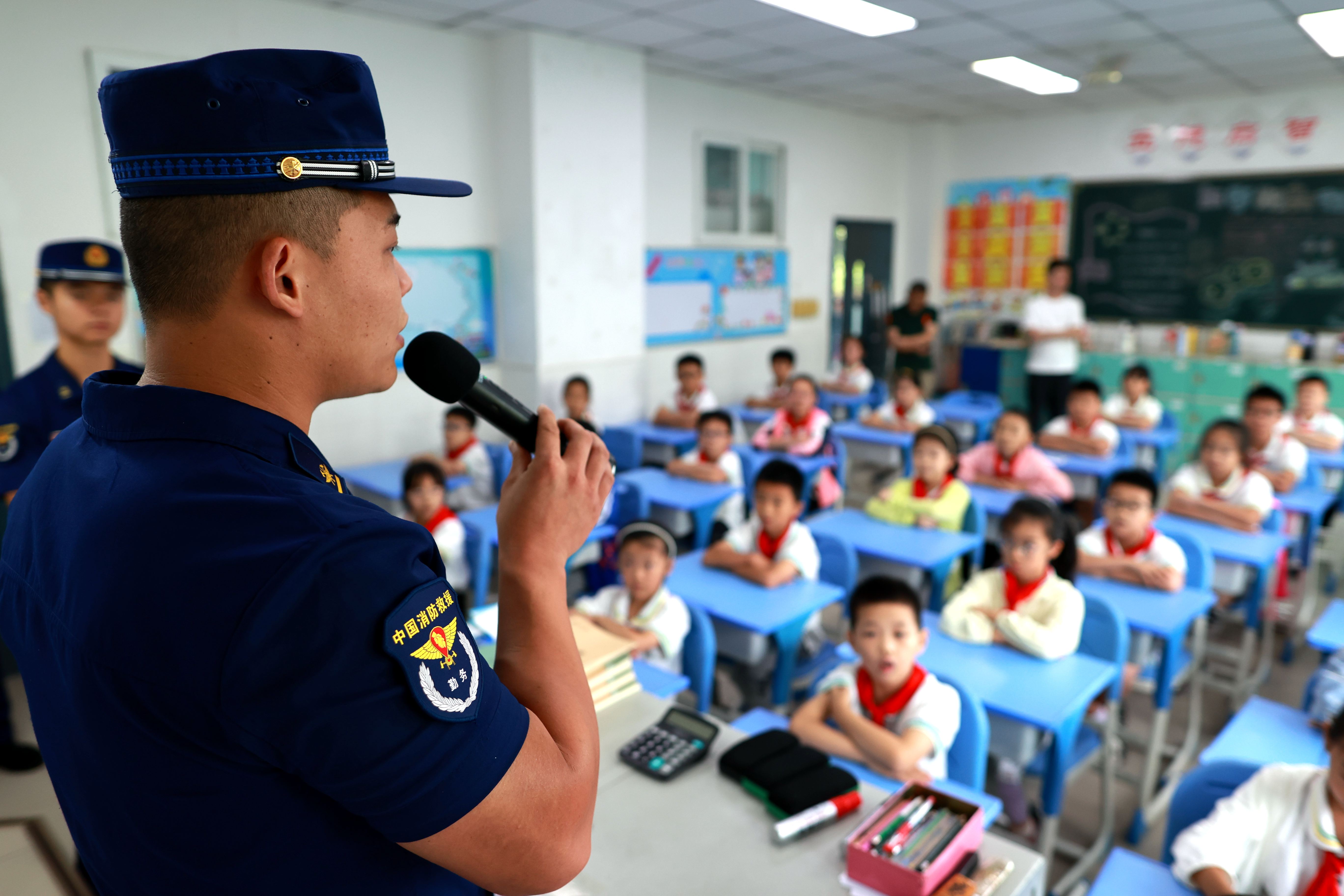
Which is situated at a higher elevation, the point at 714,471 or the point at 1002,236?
the point at 1002,236

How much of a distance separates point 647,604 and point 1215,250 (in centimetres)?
706

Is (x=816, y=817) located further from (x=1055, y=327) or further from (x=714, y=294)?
(x=1055, y=327)

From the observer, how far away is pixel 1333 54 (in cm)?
564

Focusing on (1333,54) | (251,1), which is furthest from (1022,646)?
(1333,54)

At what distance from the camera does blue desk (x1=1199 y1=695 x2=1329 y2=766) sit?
1.90 m

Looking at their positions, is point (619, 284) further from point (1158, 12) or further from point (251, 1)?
point (1158, 12)

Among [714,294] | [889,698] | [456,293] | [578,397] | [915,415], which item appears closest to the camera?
[889,698]

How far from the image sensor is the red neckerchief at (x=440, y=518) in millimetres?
3641

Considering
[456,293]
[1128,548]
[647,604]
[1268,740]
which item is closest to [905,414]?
[1128,548]

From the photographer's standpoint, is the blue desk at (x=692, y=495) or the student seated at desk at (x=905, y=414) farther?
the student seated at desk at (x=905, y=414)

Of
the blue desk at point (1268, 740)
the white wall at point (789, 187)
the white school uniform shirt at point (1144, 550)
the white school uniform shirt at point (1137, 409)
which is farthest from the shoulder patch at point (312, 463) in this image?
the white school uniform shirt at point (1137, 409)

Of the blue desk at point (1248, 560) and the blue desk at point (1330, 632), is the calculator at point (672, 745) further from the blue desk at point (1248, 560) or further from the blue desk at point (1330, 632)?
the blue desk at point (1248, 560)

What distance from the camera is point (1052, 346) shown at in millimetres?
7562

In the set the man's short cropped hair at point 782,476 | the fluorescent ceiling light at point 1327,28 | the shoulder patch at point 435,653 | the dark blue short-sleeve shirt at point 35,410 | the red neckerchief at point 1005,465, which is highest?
the fluorescent ceiling light at point 1327,28
